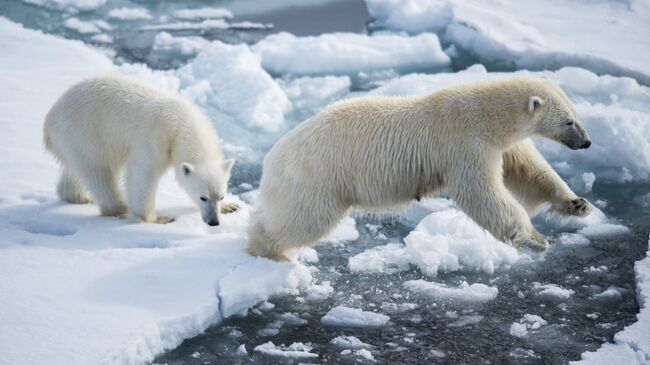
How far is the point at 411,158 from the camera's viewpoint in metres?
5.14

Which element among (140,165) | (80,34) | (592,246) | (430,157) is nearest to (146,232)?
(140,165)

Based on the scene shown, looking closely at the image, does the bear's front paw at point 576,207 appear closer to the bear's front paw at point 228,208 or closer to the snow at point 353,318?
the snow at point 353,318

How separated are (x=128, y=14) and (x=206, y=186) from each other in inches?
312

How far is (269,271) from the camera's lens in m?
5.06

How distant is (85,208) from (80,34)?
6.23m

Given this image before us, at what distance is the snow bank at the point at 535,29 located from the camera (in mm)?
9797

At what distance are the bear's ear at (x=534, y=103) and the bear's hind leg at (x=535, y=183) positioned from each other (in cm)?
47

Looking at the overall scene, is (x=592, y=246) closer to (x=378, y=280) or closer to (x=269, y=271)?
(x=378, y=280)

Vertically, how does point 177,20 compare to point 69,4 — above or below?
below

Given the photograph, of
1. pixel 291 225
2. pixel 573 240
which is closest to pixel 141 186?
pixel 291 225

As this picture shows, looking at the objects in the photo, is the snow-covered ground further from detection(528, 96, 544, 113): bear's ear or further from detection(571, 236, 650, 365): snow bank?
detection(528, 96, 544, 113): bear's ear

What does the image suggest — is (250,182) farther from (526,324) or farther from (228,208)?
(526,324)

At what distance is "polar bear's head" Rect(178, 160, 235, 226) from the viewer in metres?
5.52

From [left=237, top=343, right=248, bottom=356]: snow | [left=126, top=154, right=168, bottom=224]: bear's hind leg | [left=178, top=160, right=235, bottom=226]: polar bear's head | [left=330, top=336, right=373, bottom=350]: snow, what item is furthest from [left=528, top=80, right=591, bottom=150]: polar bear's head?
[left=126, top=154, right=168, bottom=224]: bear's hind leg
